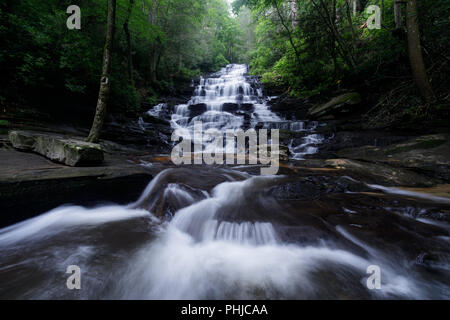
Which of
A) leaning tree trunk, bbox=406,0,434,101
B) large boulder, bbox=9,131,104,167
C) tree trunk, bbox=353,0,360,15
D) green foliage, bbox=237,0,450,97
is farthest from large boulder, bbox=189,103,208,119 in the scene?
tree trunk, bbox=353,0,360,15

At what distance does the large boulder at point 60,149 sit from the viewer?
337cm

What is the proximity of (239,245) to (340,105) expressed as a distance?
9.36 metres

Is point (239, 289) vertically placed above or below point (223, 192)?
below

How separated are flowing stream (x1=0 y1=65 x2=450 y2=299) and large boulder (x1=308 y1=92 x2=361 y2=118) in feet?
22.4

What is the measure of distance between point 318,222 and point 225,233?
124 centimetres

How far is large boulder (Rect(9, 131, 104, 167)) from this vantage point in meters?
3.37

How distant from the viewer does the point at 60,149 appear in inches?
138

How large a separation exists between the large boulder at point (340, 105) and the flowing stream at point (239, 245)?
22.4ft

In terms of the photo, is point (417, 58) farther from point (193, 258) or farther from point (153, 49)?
point (153, 49)

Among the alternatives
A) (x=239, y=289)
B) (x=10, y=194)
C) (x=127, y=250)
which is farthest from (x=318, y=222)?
(x=10, y=194)

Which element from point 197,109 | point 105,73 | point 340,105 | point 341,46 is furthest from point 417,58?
point 197,109

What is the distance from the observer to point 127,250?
1.97m
